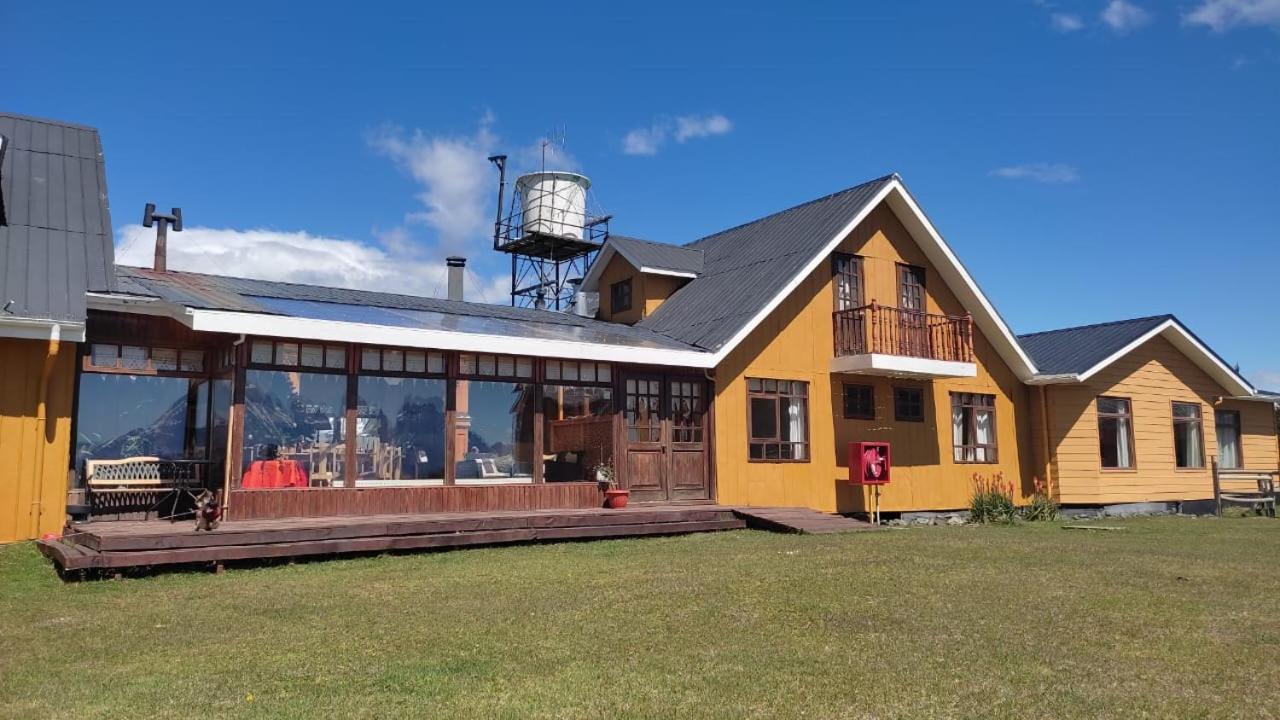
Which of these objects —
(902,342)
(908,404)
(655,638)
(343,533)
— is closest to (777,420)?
→ (902,342)

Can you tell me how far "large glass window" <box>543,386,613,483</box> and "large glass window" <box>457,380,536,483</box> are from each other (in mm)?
323

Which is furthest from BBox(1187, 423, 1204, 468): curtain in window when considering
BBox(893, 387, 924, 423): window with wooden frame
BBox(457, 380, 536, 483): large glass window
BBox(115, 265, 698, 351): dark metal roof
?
BBox(457, 380, 536, 483): large glass window

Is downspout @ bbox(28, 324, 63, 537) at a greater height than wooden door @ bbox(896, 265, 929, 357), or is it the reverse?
wooden door @ bbox(896, 265, 929, 357)

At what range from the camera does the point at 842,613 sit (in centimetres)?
766

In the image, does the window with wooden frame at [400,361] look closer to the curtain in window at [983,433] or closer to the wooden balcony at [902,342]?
the wooden balcony at [902,342]

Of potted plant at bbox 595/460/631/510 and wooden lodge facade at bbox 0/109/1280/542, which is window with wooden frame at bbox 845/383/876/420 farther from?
potted plant at bbox 595/460/631/510

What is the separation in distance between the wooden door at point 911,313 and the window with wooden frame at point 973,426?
1.77m

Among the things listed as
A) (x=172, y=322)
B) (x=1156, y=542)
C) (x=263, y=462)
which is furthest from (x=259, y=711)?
(x=1156, y=542)

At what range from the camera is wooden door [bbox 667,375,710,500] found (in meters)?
15.6

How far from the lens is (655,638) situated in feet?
22.4

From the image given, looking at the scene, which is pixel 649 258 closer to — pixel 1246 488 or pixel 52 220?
pixel 52 220

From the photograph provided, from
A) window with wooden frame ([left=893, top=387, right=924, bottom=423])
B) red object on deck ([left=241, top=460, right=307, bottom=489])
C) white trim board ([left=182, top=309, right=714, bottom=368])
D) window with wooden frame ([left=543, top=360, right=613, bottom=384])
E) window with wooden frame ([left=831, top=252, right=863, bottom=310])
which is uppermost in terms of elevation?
window with wooden frame ([left=831, top=252, right=863, bottom=310])

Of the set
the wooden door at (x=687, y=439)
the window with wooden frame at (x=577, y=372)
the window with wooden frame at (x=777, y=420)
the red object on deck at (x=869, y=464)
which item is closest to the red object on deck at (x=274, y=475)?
the window with wooden frame at (x=577, y=372)

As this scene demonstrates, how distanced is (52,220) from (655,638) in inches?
410
